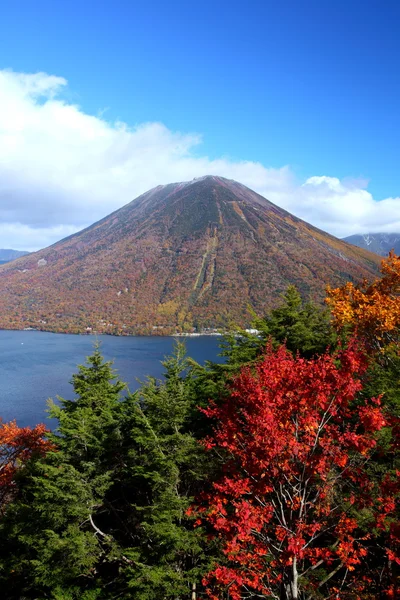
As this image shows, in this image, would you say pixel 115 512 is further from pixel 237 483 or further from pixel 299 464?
pixel 299 464

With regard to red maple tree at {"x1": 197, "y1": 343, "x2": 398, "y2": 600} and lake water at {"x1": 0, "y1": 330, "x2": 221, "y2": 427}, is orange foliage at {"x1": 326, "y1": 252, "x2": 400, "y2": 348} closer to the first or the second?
red maple tree at {"x1": 197, "y1": 343, "x2": 398, "y2": 600}

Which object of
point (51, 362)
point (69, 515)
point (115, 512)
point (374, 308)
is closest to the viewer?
point (69, 515)

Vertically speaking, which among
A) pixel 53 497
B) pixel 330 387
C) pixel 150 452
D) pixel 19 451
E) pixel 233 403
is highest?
pixel 330 387

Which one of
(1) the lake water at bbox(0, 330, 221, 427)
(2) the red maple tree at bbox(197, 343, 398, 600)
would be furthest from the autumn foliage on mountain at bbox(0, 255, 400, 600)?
(1) the lake water at bbox(0, 330, 221, 427)

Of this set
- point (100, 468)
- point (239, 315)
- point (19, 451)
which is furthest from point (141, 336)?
point (100, 468)

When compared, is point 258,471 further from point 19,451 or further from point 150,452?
point 19,451

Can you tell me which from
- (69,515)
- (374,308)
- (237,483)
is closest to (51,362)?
(69,515)

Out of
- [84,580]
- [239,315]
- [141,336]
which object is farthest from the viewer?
[239,315]

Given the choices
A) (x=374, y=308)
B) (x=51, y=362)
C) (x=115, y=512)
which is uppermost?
(x=374, y=308)
